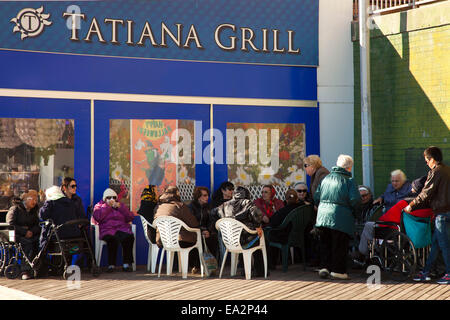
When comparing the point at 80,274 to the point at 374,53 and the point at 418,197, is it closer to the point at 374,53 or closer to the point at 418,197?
the point at 418,197

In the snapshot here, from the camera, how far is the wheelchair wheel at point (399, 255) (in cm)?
899

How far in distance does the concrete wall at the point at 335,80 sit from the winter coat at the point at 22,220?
5.15 meters

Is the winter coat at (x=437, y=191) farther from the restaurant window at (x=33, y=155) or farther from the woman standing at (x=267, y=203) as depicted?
the restaurant window at (x=33, y=155)

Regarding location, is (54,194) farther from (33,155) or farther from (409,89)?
(409,89)

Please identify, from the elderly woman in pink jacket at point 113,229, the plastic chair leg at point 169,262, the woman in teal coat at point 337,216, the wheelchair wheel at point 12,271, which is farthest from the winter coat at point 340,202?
the wheelchair wheel at point 12,271

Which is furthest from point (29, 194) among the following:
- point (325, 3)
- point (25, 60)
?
point (325, 3)

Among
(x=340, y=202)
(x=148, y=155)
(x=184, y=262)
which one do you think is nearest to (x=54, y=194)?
(x=184, y=262)

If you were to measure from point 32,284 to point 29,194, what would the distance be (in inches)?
57.4

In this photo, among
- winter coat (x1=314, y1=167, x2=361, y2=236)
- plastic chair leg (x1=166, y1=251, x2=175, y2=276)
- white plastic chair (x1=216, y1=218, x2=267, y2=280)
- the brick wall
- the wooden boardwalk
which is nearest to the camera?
the wooden boardwalk

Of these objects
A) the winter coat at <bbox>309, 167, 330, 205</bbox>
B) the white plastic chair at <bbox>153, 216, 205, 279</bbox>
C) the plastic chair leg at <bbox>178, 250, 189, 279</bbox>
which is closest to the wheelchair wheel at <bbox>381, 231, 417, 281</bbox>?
the winter coat at <bbox>309, 167, 330, 205</bbox>

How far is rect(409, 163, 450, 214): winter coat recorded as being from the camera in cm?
883

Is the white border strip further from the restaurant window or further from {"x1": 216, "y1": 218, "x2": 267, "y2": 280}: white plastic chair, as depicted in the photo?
{"x1": 216, "y1": 218, "x2": 267, "y2": 280}: white plastic chair

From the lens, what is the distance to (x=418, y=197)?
8.93m

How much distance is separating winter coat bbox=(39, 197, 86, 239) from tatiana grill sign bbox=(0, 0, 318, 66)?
251 cm
